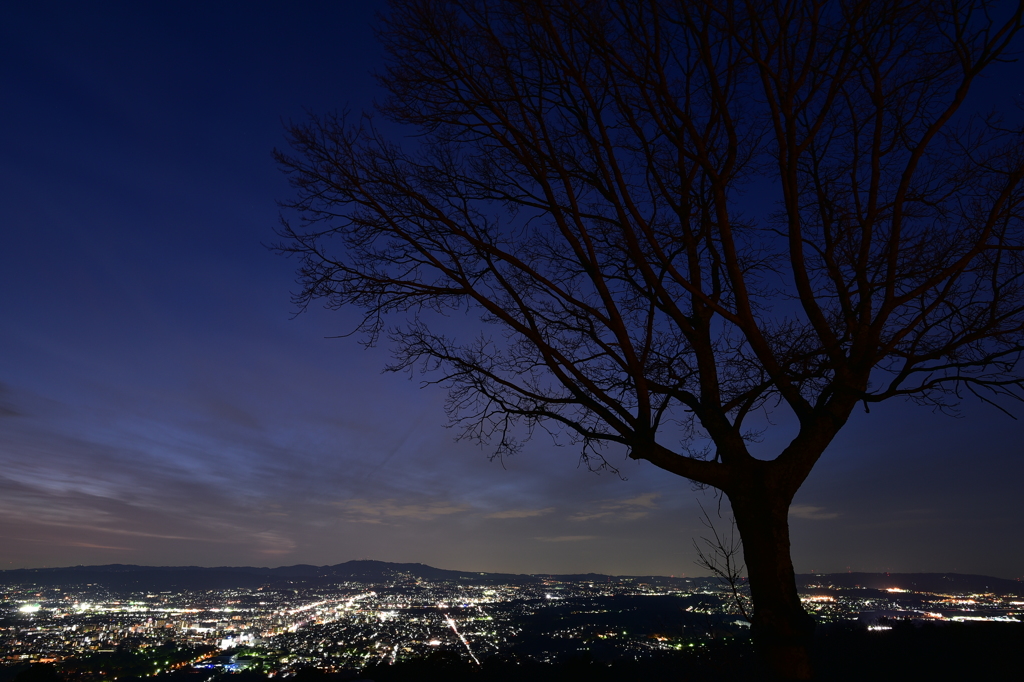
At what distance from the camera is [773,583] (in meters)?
3.06

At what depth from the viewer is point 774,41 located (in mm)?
3621

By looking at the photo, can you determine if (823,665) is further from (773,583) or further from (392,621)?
(392,621)

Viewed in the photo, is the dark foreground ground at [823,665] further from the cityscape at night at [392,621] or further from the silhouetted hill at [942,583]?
the silhouetted hill at [942,583]

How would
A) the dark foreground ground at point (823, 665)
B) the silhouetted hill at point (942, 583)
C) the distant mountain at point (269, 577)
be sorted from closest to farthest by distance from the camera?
1. the dark foreground ground at point (823, 665)
2. the silhouetted hill at point (942, 583)
3. the distant mountain at point (269, 577)

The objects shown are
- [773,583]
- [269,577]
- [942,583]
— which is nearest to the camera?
[773,583]

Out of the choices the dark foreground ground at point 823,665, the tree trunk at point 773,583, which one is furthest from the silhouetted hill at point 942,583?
the tree trunk at point 773,583

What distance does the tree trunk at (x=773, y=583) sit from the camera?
2.94m

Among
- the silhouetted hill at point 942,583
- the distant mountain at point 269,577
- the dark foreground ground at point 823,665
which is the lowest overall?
the distant mountain at point 269,577

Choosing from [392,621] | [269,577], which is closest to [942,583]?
[392,621]

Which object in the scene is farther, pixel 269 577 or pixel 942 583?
pixel 269 577

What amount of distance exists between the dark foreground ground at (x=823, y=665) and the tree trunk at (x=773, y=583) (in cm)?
24

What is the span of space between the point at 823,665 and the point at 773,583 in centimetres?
191

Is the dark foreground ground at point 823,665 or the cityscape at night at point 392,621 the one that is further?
the cityscape at night at point 392,621

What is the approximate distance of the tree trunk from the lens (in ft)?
9.64
